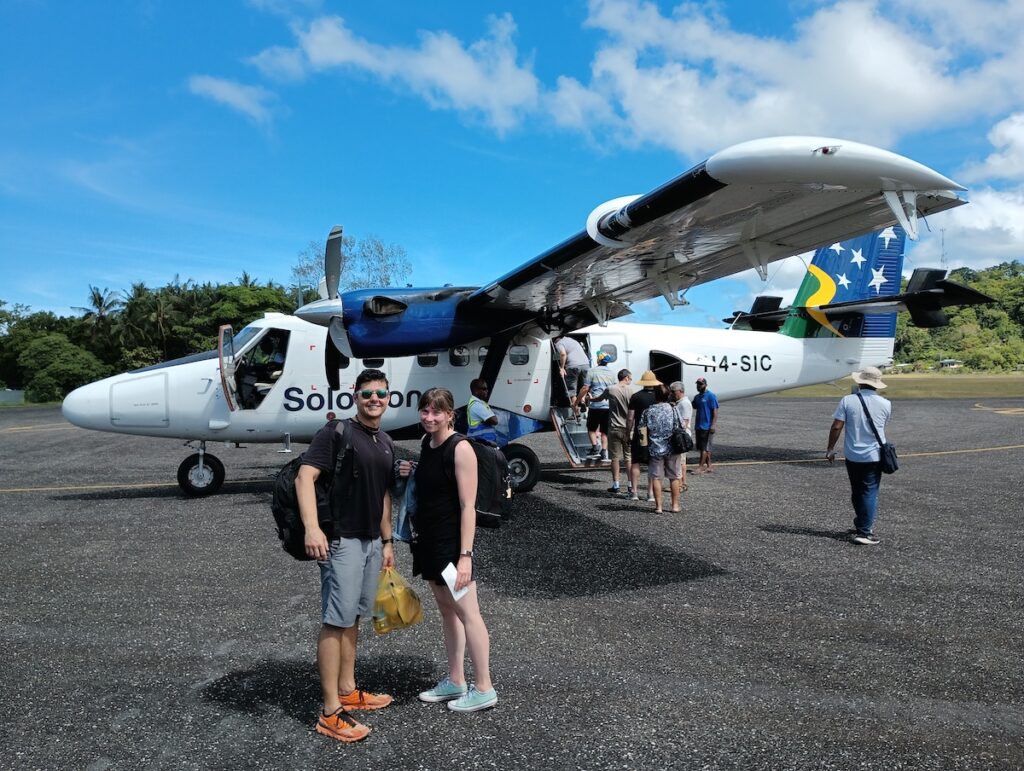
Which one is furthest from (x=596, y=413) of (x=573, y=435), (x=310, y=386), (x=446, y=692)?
(x=446, y=692)

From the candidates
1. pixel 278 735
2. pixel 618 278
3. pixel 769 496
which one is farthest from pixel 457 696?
pixel 769 496

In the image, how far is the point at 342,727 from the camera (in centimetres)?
356

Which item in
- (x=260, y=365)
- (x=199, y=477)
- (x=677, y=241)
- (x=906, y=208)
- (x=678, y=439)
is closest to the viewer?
(x=906, y=208)

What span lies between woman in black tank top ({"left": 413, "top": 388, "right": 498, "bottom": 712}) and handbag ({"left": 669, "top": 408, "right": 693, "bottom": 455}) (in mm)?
5500

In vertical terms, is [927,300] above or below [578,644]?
above

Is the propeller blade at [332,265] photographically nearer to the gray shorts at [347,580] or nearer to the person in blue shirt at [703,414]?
the person in blue shirt at [703,414]

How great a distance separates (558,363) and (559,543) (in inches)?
187

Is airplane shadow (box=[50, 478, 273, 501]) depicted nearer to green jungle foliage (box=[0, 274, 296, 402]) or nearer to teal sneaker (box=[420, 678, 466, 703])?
teal sneaker (box=[420, 678, 466, 703])

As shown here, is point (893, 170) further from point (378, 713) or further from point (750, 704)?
point (378, 713)

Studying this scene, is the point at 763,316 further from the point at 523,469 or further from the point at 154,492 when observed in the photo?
the point at 154,492

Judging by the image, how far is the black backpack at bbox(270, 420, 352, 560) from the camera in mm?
3566

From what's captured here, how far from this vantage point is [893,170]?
4633mm

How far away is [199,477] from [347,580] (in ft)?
26.6

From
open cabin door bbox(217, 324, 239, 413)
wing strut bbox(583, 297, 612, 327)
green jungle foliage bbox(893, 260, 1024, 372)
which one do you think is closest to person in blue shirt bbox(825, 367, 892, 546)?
wing strut bbox(583, 297, 612, 327)
